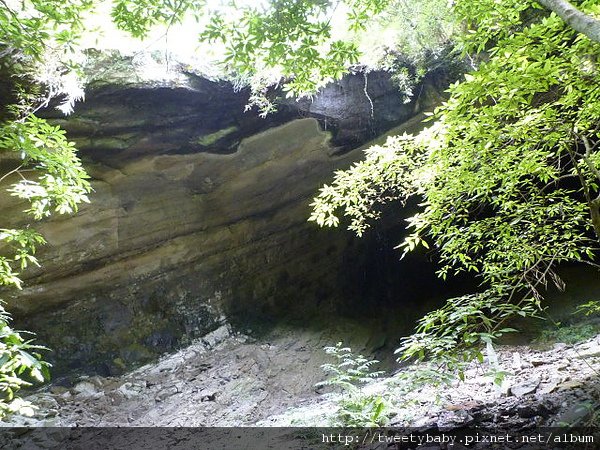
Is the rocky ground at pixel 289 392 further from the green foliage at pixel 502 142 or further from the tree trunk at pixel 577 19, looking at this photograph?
the tree trunk at pixel 577 19

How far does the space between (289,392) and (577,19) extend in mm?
5861

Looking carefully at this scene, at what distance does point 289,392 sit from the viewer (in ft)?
20.4

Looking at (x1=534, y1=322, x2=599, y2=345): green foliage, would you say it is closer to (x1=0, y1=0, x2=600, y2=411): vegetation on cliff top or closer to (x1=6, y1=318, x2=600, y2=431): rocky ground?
(x1=6, y1=318, x2=600, y2=431): rocky ground

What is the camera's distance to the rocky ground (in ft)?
10.7

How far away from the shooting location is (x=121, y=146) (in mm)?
6023

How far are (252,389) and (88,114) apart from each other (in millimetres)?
4732

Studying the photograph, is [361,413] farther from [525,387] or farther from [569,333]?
[569,333]

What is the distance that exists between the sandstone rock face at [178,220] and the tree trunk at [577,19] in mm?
4931

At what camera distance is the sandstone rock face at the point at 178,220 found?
600cm

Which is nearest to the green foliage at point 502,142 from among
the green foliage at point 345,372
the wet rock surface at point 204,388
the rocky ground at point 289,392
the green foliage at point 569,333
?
the rocky ground at point 289,392

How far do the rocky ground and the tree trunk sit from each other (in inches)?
74.5

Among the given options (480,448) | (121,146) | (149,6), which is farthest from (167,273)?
(480,448)

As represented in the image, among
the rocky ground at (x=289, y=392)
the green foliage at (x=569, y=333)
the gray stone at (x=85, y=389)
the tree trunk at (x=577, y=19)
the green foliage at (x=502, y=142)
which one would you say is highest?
the tree trunk at (x=577, y=19)

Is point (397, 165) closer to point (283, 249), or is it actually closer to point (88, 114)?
point (88, 114)
